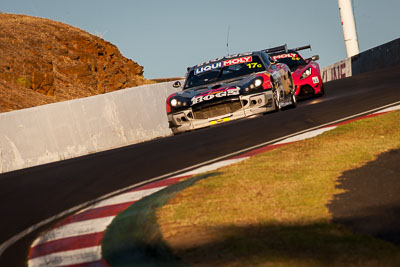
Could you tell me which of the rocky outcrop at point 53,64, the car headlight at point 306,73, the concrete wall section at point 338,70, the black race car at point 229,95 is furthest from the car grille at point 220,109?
the concrete wall section at point 338,70

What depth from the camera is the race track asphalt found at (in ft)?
22.3

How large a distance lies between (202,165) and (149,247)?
3.47 m

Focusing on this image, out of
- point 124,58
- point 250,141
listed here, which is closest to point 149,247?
point 250,141

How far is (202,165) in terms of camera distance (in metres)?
8.00

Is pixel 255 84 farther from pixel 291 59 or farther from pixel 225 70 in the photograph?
pixel 291 59

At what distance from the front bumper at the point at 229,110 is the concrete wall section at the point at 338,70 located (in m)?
18.3

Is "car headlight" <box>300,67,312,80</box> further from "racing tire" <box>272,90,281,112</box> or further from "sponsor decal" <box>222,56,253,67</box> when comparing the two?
"racing tire" <box>272,90,281,112</box>

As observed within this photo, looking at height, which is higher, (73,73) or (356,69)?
(73,73)

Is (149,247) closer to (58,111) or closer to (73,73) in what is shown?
(58,111)

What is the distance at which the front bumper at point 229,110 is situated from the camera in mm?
11430

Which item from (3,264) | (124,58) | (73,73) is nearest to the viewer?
(3,264)

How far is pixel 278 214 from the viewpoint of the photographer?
4.82 meters

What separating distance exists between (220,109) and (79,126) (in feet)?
15.2

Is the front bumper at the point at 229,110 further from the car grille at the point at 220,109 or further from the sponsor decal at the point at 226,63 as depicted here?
the sponsor decal at the point at 226,63
